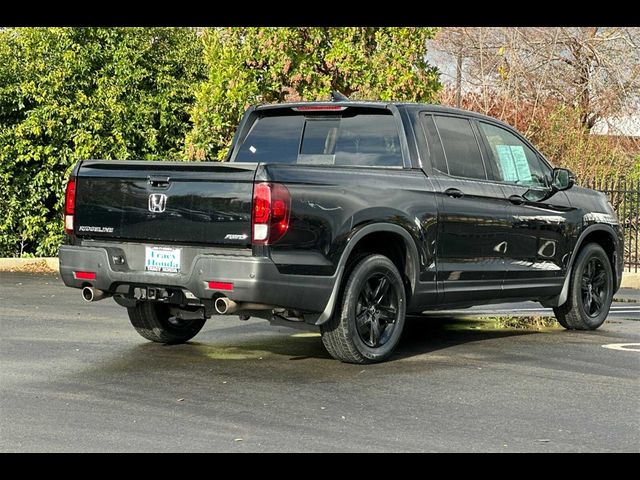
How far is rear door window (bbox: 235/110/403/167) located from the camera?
30.5ft

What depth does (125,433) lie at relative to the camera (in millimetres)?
6098

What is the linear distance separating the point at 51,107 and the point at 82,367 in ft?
31.6

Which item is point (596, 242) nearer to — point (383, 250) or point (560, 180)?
point (560, 180)

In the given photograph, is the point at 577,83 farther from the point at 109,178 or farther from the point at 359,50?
the point at 109,178

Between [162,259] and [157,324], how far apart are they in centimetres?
134

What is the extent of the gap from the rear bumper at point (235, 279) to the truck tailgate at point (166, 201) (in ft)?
0.56

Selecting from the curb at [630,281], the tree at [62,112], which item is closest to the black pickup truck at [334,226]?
the curb at [630,281]

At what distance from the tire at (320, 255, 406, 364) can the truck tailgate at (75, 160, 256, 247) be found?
96cm

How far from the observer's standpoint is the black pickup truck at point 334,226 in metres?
7.99

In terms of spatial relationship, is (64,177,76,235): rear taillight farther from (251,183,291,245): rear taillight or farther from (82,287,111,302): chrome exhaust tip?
(251,183,291,245): rear taillight

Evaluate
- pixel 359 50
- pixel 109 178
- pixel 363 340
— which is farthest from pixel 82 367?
pixel 359 50

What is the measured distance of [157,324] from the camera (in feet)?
31.1

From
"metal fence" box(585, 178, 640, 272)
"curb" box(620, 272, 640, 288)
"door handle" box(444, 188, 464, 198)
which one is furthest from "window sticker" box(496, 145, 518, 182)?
"metal fence" box(585, 178, 640, 272)
